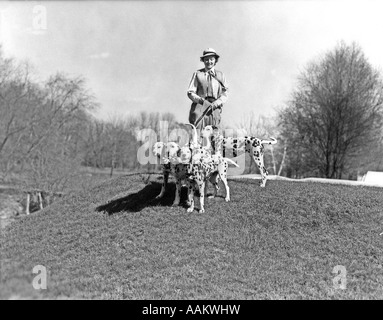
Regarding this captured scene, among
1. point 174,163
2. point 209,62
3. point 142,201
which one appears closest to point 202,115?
point 209,62

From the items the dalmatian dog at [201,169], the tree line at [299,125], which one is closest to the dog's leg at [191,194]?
the dalmatian dog at [201,169]

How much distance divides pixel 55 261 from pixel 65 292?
7.64 feet

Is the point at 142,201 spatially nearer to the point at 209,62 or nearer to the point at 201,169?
the point at 201,169

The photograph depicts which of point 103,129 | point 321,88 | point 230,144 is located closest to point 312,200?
point 230,144

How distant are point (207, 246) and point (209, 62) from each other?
5.15 m

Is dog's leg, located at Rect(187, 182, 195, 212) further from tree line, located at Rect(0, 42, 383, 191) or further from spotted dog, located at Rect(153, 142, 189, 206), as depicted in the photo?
tree line, located at Rect(0, 42, 383, 191)

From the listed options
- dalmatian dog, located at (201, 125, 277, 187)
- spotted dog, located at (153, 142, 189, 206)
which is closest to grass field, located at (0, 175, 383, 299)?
spotted dog, located at (153, 142, 189, 206)

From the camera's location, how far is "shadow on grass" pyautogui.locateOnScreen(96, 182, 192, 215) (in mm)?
8445

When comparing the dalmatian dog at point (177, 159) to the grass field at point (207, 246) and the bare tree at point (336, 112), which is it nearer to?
the grass field at point (207, 246)

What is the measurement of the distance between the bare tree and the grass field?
574 inches

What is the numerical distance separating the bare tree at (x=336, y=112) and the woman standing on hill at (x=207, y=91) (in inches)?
681

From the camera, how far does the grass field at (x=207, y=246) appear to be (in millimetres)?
4914

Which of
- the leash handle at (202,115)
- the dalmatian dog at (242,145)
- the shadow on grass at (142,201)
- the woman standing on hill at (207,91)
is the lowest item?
the shadow on grass at (142,201)

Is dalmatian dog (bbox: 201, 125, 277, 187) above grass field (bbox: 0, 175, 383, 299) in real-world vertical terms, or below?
above
